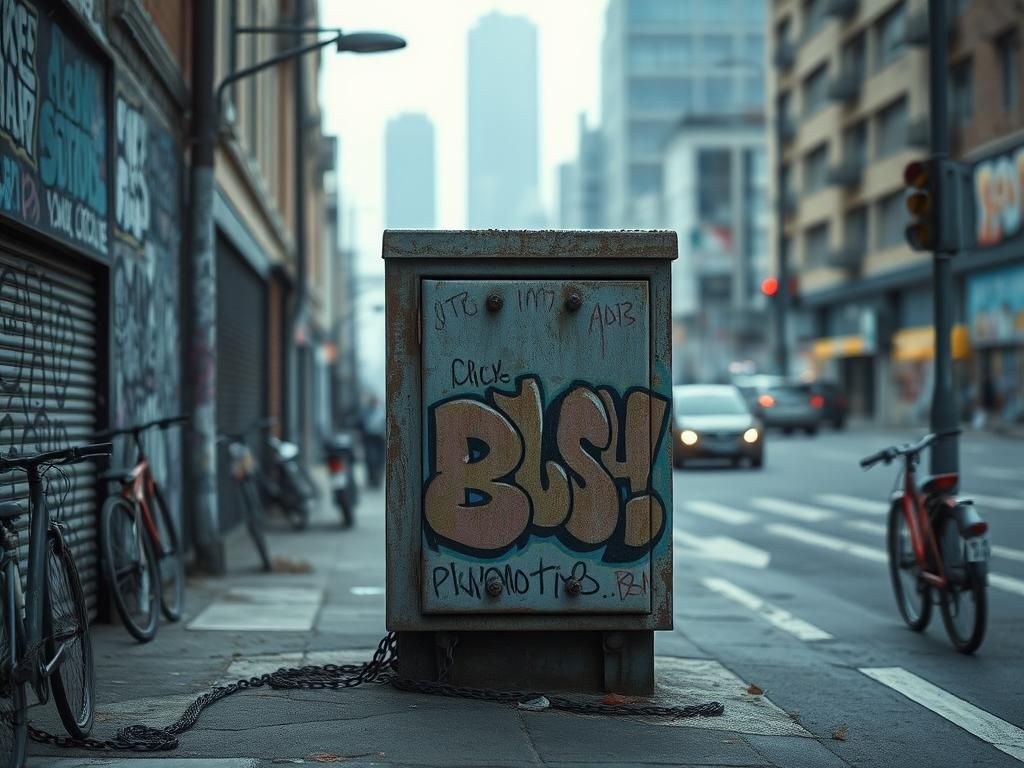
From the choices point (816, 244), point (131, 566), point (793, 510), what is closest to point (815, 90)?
point (816, 244)

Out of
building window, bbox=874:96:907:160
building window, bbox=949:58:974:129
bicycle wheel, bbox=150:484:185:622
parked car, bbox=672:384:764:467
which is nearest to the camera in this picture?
bicycle wheel, bbox=150:484:185:622

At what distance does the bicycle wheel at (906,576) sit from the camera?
940 cm

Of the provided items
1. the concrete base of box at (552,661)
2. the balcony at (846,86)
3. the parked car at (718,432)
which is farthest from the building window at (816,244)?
the concrete base of box at (552,661)

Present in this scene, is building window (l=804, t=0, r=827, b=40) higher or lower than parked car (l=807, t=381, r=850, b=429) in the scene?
higher

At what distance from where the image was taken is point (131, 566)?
28.3ft

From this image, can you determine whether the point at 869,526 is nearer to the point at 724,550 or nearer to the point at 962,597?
the point at 724,550

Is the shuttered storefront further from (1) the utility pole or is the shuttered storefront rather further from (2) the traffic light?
(2) the traffic light

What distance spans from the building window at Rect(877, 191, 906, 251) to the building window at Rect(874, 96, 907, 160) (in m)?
1.64

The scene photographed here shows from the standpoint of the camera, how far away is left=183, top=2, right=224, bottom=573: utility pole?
12117 mm

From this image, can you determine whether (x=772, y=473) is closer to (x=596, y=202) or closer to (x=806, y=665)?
(x=806, y=665)

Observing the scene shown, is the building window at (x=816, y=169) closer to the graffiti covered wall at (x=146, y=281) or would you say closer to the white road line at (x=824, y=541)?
the white road line at (x=824, y=541)

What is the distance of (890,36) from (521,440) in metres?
51.9

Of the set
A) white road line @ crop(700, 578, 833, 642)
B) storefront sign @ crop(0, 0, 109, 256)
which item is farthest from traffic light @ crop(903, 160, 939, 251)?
storefront sign @ crop(0, 0, 109, 256)

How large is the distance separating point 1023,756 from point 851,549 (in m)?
9.10
